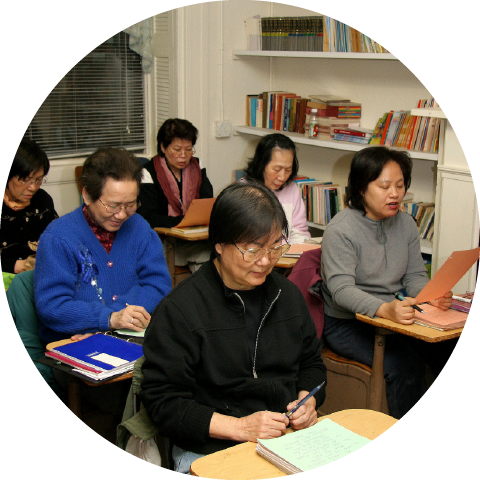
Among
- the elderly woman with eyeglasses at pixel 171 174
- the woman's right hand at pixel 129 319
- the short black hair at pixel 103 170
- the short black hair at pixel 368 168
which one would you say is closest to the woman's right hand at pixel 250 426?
the woman's right hand at pixel 129 319

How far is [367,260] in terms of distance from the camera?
278 centimetres

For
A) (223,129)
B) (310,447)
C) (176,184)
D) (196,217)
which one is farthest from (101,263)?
(223,129)

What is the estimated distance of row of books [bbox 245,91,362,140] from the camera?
477 centimetres

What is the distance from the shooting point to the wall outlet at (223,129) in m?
5.39

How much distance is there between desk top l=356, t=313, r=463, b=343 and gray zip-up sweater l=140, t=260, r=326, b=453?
0.65 metres

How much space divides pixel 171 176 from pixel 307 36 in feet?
5.09

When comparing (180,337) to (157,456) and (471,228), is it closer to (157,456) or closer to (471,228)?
(157,456)

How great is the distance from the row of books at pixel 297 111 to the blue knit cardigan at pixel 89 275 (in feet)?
8.26

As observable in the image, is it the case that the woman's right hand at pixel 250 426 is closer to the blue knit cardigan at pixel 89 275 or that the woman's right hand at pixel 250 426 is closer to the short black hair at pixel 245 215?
the short black hair at pixel 245 215

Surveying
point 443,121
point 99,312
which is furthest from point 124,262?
point 443,121

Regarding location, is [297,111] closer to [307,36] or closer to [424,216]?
[307,36]

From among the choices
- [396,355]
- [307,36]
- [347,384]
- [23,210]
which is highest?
[307,36]

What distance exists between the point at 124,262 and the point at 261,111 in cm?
322

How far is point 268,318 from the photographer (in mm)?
1824
